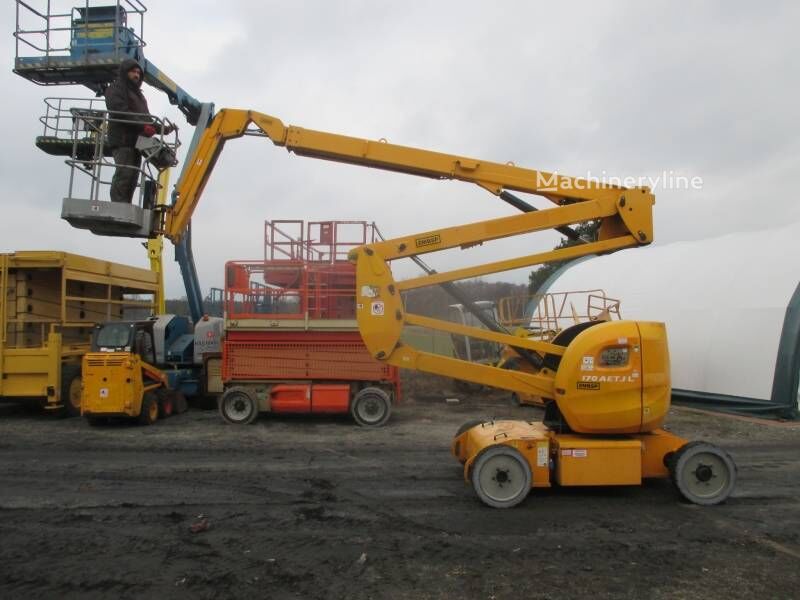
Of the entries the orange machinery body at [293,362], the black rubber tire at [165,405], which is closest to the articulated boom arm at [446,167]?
the orange machinery body at [293,362]

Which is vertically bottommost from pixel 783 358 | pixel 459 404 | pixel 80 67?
pixel 459 404

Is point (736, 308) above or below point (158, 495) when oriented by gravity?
above

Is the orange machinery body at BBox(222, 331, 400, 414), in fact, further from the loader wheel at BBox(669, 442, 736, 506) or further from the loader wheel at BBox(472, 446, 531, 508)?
the loader wheel at BBox(669, 442, 736, 506)

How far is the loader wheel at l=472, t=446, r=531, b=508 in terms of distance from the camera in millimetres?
6449

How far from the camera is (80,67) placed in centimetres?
1672

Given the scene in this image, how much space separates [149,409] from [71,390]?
7.17 feet

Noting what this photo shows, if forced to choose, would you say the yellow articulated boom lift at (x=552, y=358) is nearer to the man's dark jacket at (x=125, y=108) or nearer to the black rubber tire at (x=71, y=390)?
the man's dark jacket at (x=125, y=108)

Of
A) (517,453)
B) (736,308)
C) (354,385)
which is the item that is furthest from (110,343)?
(736,308)

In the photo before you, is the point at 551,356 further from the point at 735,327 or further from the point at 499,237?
the point at 735,327

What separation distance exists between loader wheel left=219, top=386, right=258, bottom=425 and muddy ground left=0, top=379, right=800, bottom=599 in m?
2.57

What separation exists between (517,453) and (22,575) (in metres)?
4.70

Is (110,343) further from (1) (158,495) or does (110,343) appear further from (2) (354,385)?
(1) (158,495)

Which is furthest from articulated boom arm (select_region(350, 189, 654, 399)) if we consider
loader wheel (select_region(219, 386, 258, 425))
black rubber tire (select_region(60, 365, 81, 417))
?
black rubber tire (select_region(60, 365, 81, 417))

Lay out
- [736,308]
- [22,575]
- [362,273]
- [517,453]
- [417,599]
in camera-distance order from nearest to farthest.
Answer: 1. [417,599]
2. [22,575]
3. [517,453]
4. [362,273]
5. [736,308]
